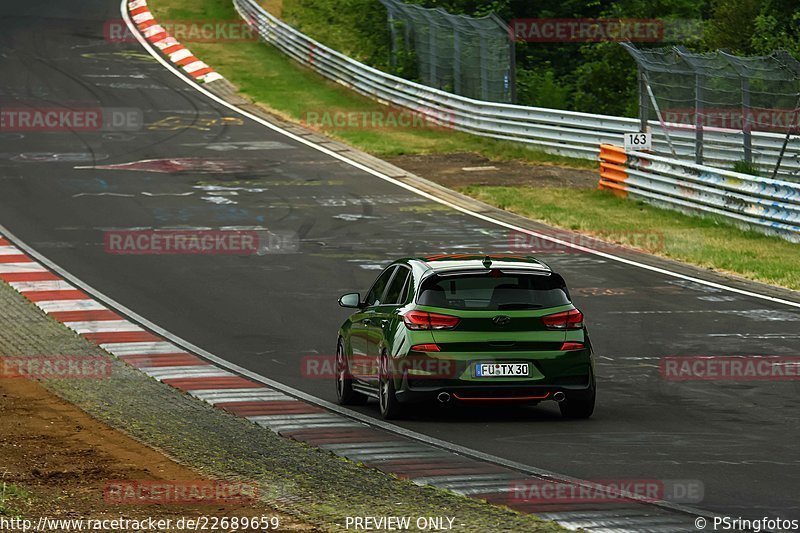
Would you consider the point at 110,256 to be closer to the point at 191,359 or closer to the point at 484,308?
the point at 191,359

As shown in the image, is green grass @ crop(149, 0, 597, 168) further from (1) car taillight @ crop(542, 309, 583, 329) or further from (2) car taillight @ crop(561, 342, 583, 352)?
(2) car taillight @ crop(561, 342, 583, 352)

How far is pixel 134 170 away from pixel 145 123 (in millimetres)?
5971

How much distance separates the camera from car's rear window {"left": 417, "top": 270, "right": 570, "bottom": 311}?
1252 cm

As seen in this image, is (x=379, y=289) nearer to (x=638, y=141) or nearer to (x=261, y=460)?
(x=261, y=460)

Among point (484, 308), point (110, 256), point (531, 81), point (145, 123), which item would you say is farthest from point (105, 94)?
point (484, 308)

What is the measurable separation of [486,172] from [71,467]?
23.6 meters

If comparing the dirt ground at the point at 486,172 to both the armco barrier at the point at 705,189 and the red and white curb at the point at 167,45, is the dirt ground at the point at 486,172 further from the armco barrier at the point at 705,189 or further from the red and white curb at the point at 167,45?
the red and white curb at the point at 167,45

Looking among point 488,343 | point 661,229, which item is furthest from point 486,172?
point 488,343

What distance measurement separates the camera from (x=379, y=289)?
14523 millimetres

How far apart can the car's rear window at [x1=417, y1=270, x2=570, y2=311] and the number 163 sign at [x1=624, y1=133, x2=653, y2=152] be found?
17427 mm

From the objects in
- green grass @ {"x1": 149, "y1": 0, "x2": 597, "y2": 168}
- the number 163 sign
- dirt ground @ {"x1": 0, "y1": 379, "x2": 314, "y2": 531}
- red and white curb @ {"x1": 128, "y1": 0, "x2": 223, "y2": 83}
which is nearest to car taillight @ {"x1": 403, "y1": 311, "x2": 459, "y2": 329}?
dirt ground @ {"x1": 0, "y1": 379, "x2": 314, "y2": 531}

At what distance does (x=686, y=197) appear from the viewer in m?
28.1

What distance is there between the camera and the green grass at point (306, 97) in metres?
35.8

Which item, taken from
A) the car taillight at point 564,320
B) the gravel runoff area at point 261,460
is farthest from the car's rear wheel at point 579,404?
the gravel runoff area at point 261,460
